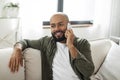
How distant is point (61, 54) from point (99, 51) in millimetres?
513

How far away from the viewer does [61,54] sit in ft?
5.93

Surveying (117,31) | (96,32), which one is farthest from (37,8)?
(117,31)

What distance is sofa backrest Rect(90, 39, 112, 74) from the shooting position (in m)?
2.11

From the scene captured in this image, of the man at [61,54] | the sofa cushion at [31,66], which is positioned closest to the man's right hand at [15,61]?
the man at [61,54]

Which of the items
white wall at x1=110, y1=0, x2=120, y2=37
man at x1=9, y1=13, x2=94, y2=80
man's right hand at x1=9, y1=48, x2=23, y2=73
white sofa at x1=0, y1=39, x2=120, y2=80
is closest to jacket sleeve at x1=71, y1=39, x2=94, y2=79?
man at x1=9, y1=13, x2=94, y2=80

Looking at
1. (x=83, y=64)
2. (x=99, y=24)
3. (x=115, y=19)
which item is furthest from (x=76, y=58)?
(x=115, y=19)

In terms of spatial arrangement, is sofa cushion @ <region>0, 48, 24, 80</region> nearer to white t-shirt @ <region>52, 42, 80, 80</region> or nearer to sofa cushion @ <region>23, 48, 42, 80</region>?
sofa cushion @ <region>23, 48, 42, 80</region>

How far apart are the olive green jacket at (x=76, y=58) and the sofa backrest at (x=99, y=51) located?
31 centimetres

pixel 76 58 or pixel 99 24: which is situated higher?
pixel 99 24

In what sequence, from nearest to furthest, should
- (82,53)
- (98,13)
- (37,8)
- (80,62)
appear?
(80,62) → (82,53) → (37,8) → (98,13)

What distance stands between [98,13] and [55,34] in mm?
1420

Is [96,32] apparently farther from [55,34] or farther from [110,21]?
[55,34]

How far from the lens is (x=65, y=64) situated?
1.76 meters

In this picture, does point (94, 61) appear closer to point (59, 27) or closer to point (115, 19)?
point (59, 27)
